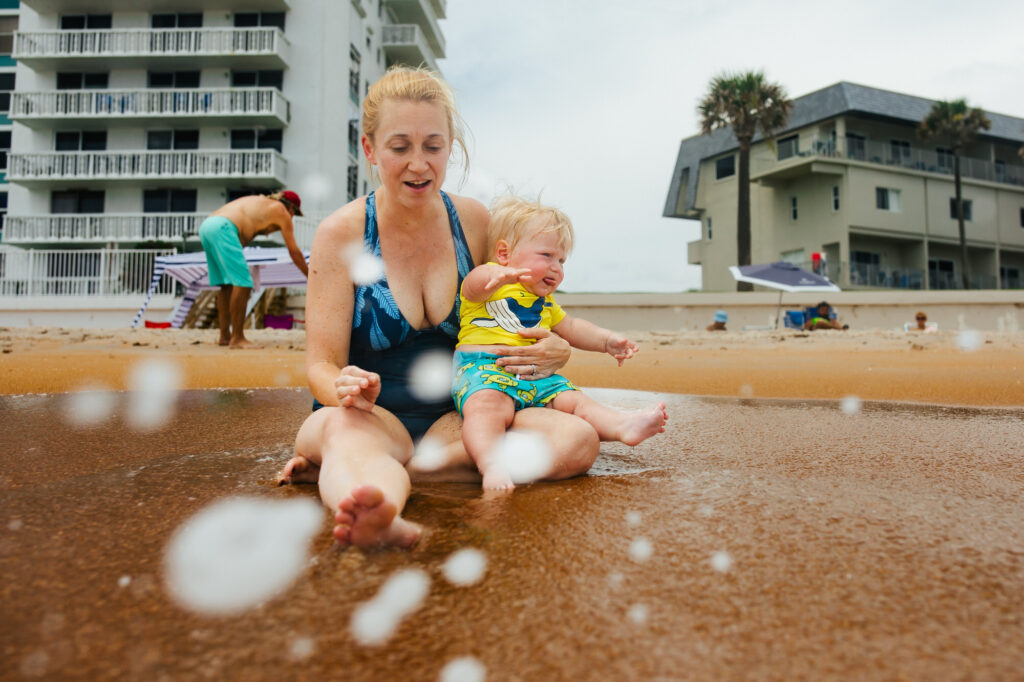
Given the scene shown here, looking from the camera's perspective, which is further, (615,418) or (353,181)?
(353,181)

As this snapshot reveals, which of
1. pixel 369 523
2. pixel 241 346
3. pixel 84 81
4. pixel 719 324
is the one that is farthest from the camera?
pixel 84 81

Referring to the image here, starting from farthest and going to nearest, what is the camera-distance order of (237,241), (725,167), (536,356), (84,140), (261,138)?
1. (725,167)
2. (84,140)
3. (261,138)
4. (237,241)
5. (536,356)

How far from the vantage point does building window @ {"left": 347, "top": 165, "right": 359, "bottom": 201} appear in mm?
25656

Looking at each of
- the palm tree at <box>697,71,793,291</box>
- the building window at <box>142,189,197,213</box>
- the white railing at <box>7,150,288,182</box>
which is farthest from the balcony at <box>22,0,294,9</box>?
the palm tree at <box>697,71,793,291</box>

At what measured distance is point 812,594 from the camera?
0.93m

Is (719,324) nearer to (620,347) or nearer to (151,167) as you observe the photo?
(620,347)

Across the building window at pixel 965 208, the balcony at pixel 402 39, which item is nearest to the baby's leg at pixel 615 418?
the balcony at pixel 402 39

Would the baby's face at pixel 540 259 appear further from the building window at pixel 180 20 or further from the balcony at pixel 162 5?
the building window at pixel 180 20

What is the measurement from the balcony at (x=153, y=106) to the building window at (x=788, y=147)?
1883cm

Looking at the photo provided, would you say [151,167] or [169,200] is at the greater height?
[151,167]

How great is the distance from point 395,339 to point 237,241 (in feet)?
19.4

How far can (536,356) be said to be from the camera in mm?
1967

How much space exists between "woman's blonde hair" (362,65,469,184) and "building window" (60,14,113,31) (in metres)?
29.4

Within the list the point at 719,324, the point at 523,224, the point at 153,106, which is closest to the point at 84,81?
A: the point at 153,106
